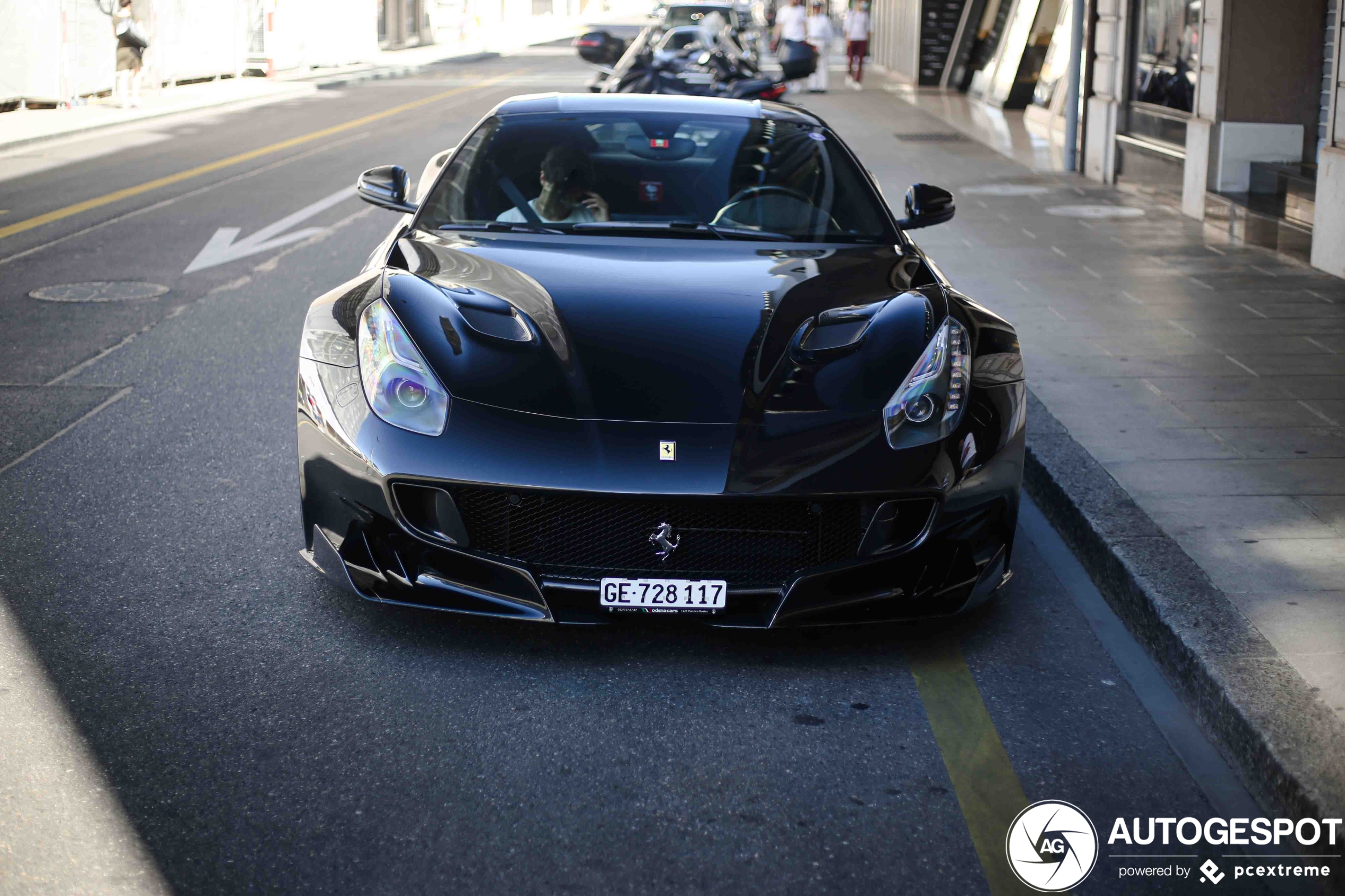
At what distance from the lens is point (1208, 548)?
4.35m

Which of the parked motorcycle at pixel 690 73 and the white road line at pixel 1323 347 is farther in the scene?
the parked motorcycle at pixel 690 73

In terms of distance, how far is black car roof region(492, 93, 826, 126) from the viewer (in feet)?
18.1

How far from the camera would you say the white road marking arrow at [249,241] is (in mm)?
10078

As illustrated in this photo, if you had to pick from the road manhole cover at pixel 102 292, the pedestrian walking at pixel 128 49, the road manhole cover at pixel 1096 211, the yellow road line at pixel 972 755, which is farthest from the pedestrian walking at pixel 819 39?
the yellow road line at pixel 972 755

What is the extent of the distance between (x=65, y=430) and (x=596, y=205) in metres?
2.52

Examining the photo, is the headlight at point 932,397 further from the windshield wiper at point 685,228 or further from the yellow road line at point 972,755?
the windshield wiper at point 685,228

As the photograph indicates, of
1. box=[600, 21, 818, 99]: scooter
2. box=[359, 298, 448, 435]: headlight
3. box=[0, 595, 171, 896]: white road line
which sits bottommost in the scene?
box=[0, 595, 171, 896]: white road line

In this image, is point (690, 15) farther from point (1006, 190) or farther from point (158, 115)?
point (1006, 190)

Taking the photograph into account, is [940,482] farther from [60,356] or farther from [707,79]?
[707,79]

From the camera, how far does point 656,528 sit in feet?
11.6

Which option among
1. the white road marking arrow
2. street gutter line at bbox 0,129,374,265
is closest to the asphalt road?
the white road marking arrow

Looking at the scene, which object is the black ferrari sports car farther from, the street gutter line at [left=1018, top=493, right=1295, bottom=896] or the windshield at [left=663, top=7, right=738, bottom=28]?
the windshield at [left=663, top=7, right=738, bottom=28]

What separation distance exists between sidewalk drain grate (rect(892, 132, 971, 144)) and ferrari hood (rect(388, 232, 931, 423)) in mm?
14474

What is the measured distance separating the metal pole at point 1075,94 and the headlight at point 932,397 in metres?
12.6
